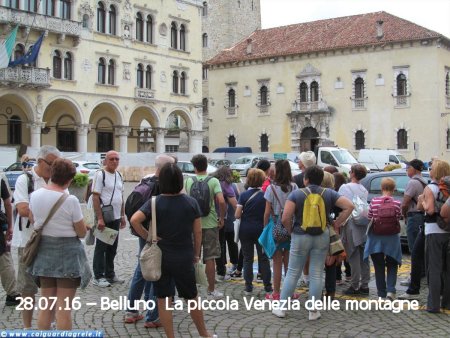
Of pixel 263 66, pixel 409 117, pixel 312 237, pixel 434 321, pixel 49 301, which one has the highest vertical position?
pixel 263 66

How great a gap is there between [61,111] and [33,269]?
33867mm

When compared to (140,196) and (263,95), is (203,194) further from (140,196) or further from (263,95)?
(263,95)

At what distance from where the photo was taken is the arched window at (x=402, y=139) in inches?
1724

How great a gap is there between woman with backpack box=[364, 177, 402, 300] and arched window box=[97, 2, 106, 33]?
32.0 meters

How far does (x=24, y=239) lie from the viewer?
6773 mm

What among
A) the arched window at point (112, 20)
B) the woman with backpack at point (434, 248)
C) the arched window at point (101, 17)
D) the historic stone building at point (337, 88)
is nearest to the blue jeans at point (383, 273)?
the woman with backpack at point (434, 248)

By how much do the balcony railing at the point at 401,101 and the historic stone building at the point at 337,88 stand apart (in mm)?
72

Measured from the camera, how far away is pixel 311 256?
7.07 m

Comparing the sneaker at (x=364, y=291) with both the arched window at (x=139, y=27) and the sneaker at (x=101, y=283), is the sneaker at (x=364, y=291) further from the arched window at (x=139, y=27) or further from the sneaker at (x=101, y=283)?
the arched window at (x=139, y=27)

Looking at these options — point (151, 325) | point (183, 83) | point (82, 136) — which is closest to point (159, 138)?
point (183, 83)

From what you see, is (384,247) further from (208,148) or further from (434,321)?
(208,148)

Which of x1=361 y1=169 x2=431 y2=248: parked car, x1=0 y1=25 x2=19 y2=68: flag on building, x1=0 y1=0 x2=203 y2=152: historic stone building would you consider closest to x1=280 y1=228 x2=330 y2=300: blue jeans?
x1=361 y1=169 x2=431 y2=248: parked car

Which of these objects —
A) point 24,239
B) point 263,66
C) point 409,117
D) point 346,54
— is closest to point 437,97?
point 409,117

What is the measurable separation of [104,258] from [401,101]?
38663 mm
